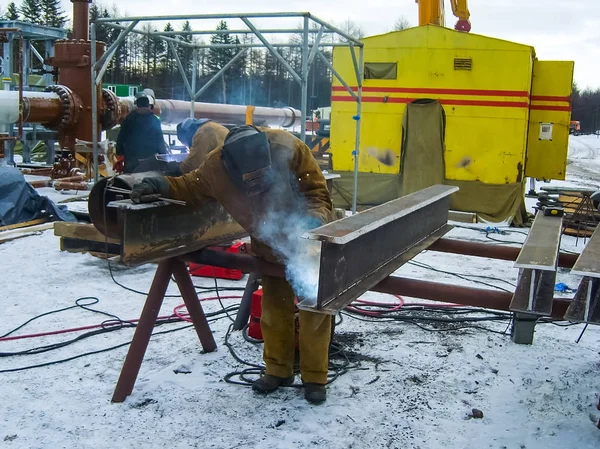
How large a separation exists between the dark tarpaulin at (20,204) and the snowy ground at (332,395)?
11.4 ft

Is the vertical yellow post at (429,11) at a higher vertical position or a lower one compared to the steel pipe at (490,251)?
higher

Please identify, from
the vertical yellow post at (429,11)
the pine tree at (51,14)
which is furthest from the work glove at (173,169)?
the pine tree at (51,14)

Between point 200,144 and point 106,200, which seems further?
point 200,144

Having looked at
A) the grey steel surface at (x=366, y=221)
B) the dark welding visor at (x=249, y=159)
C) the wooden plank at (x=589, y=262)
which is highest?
the dark welding visor at (x=249, y=159)

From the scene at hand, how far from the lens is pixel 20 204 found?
28.6 feet

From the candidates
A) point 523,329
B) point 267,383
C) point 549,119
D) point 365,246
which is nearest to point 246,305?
point 267,383

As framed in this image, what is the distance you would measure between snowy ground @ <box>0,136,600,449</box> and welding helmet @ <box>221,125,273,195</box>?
138 centimetres

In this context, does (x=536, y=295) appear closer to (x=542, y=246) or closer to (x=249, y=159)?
(x=542, y=246)

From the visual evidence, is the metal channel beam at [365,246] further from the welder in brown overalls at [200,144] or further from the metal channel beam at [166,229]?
the welder in brown overalls at [200,144]

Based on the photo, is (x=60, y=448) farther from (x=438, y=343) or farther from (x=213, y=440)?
(x=438, y=343)

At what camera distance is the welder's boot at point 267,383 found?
12.7 feet

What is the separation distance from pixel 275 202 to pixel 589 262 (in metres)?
1.73

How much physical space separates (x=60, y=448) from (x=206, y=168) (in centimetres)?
173

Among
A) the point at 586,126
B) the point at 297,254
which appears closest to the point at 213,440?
the point at 297,254
